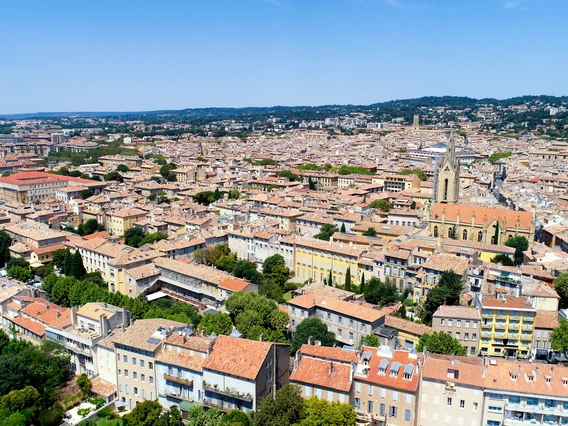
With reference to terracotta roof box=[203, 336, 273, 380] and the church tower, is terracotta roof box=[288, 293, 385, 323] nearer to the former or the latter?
terracotta roof box=[203, 336, 273, 380]

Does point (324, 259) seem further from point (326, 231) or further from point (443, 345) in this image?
point (443, 345)

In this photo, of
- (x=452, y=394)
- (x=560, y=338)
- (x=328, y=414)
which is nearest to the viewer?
(x=328, y=414)

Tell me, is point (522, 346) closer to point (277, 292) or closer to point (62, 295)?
point (277, 292)

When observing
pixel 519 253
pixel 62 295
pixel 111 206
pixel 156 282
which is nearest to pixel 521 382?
pixel 519 253

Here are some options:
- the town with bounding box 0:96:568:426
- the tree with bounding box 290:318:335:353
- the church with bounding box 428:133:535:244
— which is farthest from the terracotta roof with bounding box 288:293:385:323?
the church with bounding box 428:133:535:244

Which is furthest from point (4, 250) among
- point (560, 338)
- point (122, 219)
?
point (560, 338)

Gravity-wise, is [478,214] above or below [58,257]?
above
